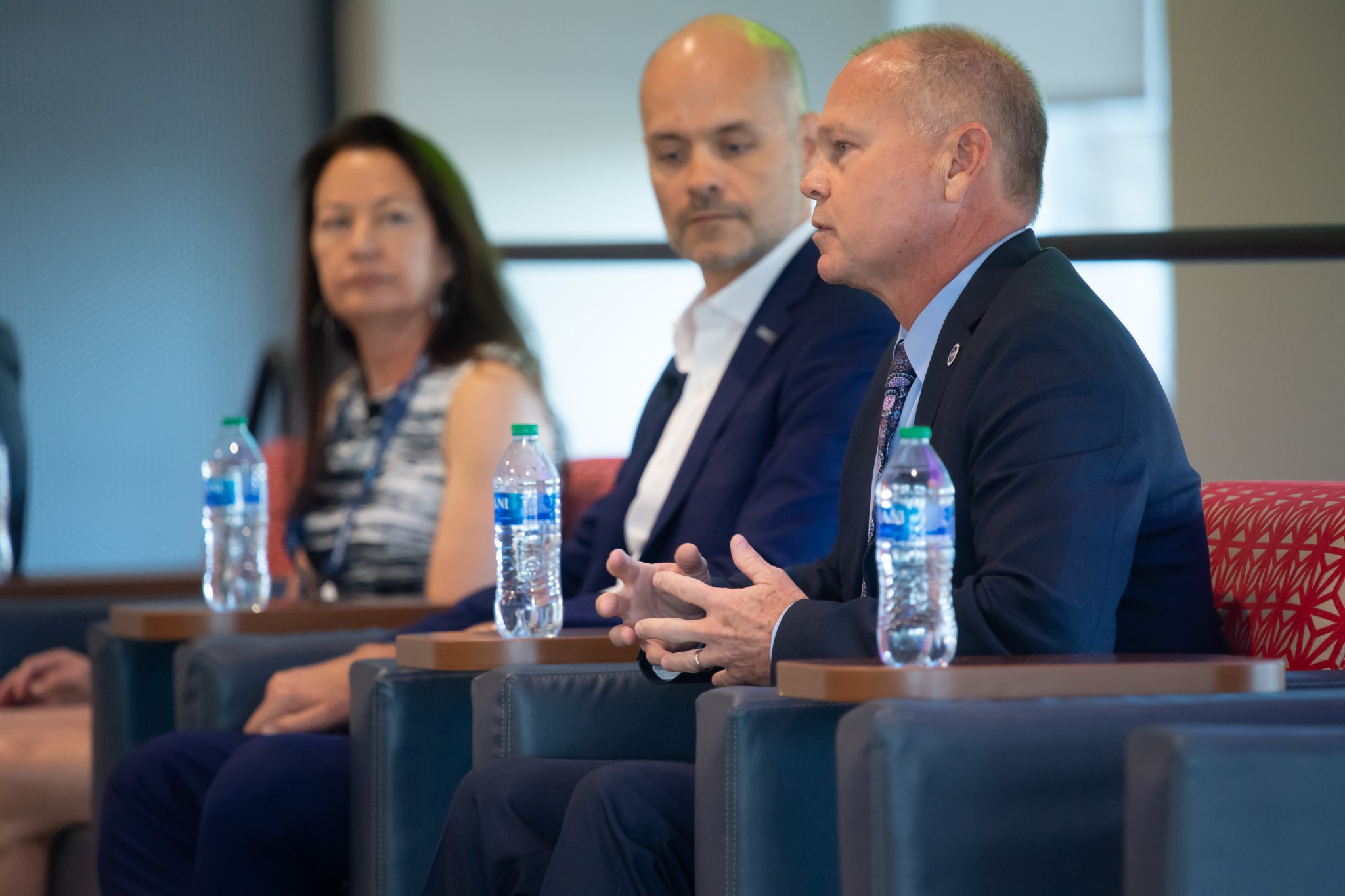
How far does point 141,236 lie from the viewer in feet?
14.9

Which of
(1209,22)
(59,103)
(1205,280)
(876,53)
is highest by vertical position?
(59,103)

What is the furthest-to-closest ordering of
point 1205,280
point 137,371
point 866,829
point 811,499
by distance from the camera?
point 137,371, point 1205,280, point 811,499, point 866,829

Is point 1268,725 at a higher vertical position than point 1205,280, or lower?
lower

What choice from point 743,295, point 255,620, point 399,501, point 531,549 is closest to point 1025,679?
point 531,549

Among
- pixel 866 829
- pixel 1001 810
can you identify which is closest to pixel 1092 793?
pixel 1001 810

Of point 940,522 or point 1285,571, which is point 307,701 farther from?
point 1285,571

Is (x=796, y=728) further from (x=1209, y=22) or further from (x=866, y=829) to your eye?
(x=1209, y=22)

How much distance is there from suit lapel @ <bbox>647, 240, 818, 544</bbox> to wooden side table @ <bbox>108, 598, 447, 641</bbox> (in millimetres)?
534

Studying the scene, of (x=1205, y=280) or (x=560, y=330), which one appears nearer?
(x=1205, y=280)

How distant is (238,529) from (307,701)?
3.08 feet

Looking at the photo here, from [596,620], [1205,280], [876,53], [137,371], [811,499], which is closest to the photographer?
[876,53]

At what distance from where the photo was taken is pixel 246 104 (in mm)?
4637

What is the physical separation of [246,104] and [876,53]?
338 centimetres

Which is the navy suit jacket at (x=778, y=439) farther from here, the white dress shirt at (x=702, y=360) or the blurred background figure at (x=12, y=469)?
the blurred background figure at (x=12, y=469)
